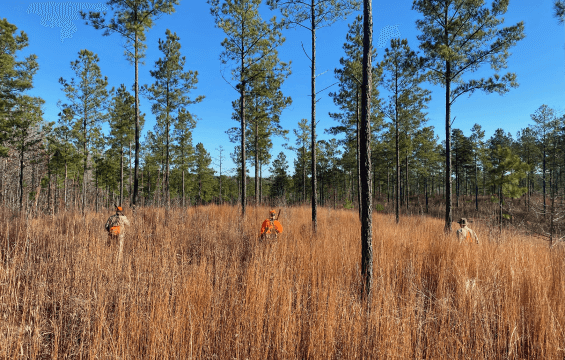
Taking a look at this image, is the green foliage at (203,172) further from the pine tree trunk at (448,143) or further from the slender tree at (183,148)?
the pine tree trunk at (448,143)

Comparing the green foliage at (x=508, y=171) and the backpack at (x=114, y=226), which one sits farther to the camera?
the green foliage at (x=508, y=171)

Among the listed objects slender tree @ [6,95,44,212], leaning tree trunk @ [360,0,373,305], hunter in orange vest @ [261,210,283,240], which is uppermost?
slender tree @ [6,95,44,212]

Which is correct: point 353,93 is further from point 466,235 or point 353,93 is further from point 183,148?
point 183,148

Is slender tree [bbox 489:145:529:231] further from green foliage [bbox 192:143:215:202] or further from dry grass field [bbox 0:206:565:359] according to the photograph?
green foliage [bbox 192:143:215:202]

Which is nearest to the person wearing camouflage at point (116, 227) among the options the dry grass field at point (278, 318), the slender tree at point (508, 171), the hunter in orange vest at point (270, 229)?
the dry grass field at point (278, 318)

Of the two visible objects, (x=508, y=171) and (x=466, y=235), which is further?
(x=508, y=171)

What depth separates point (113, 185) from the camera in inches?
827

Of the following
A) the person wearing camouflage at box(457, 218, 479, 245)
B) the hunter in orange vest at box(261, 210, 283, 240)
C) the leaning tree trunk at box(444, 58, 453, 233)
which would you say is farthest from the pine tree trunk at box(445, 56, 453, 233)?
the hunter in orange vest at box(261, 210, 283, 240)

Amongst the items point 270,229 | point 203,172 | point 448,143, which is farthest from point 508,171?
point 203,172

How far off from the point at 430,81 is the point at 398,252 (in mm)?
8153

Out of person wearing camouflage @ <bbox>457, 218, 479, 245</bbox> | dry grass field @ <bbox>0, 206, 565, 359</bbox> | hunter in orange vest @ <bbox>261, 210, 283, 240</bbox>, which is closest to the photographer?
dry grass field @ <bbox>0, 206, 565, 359</bbox>

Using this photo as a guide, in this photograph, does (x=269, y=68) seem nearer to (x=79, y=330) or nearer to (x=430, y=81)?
(x=430, y=81)

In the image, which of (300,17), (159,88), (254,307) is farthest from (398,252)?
(159,88)

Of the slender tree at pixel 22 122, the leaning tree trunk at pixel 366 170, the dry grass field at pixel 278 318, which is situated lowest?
the dry grass field at pixel 278 318
